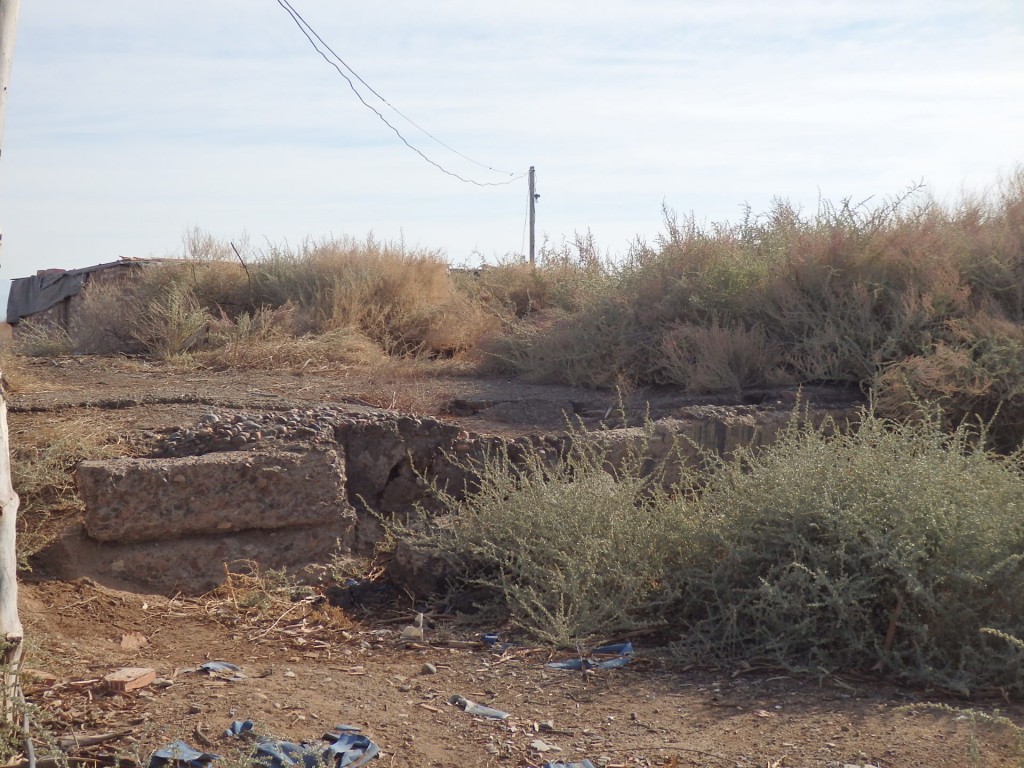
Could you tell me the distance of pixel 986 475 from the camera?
4262 millimetres

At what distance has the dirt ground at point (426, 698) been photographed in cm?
304

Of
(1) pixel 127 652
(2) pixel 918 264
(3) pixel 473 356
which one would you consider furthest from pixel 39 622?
(2) pixel 918 264

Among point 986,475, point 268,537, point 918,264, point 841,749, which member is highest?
point 918,264

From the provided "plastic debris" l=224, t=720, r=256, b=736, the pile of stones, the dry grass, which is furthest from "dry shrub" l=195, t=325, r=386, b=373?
"plastic debris" l=224, t=720, r=256, b=736

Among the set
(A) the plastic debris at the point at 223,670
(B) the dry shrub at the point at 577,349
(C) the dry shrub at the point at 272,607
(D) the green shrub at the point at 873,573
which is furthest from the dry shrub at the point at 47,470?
(B) the dry shrub at the point at 577,349

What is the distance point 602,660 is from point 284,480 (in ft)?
5.98

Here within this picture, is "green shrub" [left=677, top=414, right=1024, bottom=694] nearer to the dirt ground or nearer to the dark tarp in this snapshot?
the dirt ground

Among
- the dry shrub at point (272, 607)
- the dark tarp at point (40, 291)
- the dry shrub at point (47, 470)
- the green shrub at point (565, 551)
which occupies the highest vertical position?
the dark tarp at point (40, 291)

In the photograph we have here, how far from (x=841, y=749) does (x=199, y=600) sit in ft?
9.34

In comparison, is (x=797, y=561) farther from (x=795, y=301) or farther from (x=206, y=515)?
(x=795, y=301)

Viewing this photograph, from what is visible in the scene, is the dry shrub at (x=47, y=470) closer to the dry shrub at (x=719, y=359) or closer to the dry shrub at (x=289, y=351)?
the dry shrub at (x=289, y=351)

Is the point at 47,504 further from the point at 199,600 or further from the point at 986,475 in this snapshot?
the point at 986,475

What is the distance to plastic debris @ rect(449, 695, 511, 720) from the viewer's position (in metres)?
3.38

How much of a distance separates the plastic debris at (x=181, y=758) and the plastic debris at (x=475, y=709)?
922 millimetres
